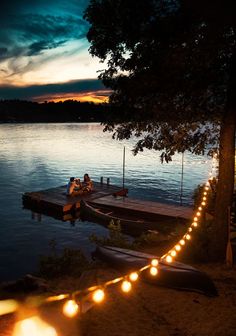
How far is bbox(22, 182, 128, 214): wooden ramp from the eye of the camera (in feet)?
89.2

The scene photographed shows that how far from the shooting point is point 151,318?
8617 mm

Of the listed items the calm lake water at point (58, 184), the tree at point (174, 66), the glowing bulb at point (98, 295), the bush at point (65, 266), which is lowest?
the calm lake water at point (58, 184)

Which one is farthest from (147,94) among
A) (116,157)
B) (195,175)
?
(116,157)

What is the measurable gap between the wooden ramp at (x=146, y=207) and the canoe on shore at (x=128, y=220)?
0.87 feet

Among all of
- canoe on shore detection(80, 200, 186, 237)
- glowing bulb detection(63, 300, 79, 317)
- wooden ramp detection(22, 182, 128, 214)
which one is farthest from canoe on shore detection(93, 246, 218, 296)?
wooden ramp detection(22, 182, 128, 214)

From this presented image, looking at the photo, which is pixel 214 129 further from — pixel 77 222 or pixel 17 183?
pixel 17 183

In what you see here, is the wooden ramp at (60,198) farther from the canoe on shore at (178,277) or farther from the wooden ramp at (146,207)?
the canoe on shore at (178,277)

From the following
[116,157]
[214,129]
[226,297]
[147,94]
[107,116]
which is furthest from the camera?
[116,157]

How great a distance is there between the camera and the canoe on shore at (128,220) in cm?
2040

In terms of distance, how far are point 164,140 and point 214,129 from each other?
6.75 feet

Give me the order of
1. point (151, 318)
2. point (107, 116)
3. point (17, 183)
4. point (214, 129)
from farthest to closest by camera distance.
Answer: point (17, 183)
point (214, 129)
point (107, 116)
point (151, 318)

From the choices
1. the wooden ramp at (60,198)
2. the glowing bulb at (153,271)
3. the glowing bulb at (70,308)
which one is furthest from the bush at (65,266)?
the wooden ramp at (60,198)

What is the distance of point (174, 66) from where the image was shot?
10.5 metres

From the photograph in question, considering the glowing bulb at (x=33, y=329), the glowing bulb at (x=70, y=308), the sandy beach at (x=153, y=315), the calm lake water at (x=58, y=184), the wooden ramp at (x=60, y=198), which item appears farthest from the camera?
the wooden ramp at (x=60, y=198)
